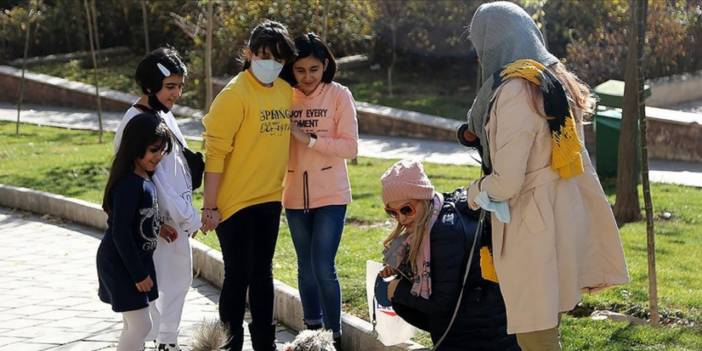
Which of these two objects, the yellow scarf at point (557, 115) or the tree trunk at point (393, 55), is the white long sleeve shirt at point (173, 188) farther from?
the tree trunk at point (393, 55)

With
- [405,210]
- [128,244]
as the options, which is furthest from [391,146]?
[405,210]

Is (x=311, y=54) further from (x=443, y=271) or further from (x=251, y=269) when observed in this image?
(x=443, y=271)

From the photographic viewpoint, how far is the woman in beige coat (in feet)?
14.4

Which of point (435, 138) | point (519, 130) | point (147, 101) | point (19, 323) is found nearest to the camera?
point (519, 130)

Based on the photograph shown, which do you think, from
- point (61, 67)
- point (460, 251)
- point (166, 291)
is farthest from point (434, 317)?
point (61, 67)

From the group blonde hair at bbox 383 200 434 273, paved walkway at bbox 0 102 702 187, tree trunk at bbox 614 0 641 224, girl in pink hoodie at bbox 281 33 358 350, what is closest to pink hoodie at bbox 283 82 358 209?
girl in pink hoodie at bbox 281 33 358 350

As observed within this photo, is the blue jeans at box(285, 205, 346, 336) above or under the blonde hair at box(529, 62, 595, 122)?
under

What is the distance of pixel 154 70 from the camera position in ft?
19.0

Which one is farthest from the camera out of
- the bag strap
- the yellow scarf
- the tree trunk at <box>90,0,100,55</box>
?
the tree trunk at <box>90,0,100,55</box>

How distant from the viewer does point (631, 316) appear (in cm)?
645

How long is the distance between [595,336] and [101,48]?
65.9ft

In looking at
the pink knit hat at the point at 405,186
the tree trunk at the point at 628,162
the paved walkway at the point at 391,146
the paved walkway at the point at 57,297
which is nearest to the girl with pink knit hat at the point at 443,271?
the pink knit hat at the point at 405,186

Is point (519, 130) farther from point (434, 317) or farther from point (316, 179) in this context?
point (316, 179)

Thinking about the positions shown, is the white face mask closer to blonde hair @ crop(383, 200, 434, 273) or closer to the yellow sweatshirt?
the yellow sweatshirt
